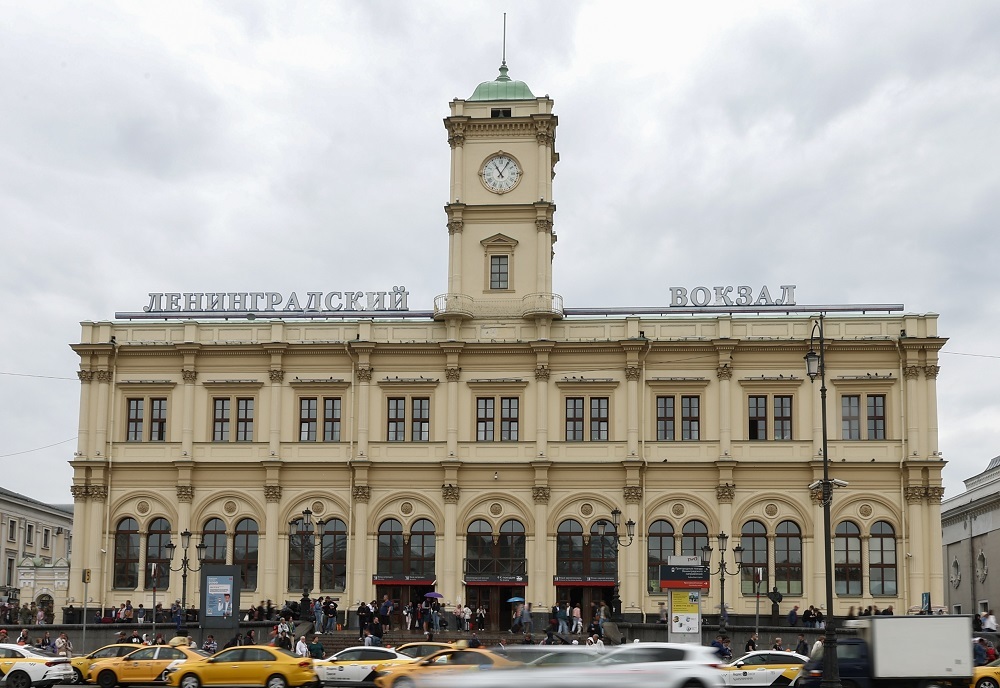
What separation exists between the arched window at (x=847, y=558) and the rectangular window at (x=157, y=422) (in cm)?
3367

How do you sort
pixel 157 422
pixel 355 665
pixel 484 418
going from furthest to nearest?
pixel 157 422 < pixel 484 418 < pixel 355 665

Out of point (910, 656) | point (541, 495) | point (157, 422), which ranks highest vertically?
point (157, 422)

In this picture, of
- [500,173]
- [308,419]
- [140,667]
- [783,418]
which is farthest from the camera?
[500,173]

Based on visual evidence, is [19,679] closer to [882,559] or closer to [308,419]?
[308,419]

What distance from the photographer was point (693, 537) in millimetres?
64438

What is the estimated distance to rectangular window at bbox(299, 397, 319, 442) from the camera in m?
66.9

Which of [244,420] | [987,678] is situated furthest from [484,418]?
[987,678]

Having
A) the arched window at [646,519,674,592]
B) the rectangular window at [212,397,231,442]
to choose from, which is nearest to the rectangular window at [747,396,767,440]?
the arched window at [646,519,674,592]

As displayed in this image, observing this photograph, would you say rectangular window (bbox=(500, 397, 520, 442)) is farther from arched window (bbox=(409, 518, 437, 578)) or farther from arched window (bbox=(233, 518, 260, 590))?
arched window (bbox=(233, 518, 260, 590))

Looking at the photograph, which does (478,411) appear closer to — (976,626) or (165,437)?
(165,437)

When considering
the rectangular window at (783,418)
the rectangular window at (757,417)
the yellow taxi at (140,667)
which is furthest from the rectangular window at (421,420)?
the yellow taxi at (140,667)

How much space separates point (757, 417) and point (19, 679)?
125 feet

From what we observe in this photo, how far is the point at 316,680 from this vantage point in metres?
38.2

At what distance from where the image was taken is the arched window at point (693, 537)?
6419 cm
